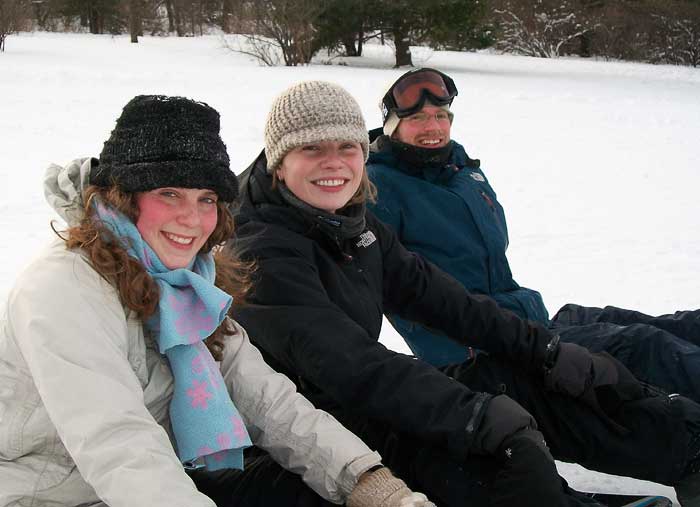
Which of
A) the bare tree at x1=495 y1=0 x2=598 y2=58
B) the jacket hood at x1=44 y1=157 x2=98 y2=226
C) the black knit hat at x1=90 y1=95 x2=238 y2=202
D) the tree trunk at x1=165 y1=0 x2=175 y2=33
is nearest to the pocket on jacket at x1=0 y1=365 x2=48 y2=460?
the jacket hood at x1=44 y1=157 x2=98 y2=226

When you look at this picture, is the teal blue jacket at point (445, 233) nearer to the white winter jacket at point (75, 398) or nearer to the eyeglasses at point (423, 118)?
the eyeglasses at point (423, 118)

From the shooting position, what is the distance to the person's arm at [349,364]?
7.40 ft

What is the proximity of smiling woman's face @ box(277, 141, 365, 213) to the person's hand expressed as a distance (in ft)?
2.99

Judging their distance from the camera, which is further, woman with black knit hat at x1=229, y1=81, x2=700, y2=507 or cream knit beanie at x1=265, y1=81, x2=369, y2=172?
cream knit beanie at x1=265, y1=81, x2=369, y2=172

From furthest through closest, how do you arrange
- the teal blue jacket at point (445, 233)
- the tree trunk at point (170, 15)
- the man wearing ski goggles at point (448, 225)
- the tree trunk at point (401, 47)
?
the tree trunk at point (170, 15)
the tree trunk at point (401, 47)
the teal blue jacket at point (445, 233)
the man wearing ski goggles at point (448, 225)

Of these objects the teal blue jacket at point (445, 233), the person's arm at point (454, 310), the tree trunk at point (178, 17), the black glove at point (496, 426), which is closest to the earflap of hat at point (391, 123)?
the teal blue jacket at point (445, 233)

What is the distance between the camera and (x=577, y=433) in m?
2.78

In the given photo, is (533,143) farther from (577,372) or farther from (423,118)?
(577,372)

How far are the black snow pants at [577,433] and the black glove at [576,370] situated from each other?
0.20 feet

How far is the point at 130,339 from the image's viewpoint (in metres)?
1.99

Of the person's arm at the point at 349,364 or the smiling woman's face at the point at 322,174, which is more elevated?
the smiling woman's face at the point at 322,174

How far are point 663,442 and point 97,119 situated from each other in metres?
9.54

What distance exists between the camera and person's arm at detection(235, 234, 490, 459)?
2.26 meters

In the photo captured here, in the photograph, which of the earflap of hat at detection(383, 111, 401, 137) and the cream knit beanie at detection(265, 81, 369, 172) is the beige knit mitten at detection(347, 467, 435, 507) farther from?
the earflap of hat at detection(383, 111, 401, 137)
